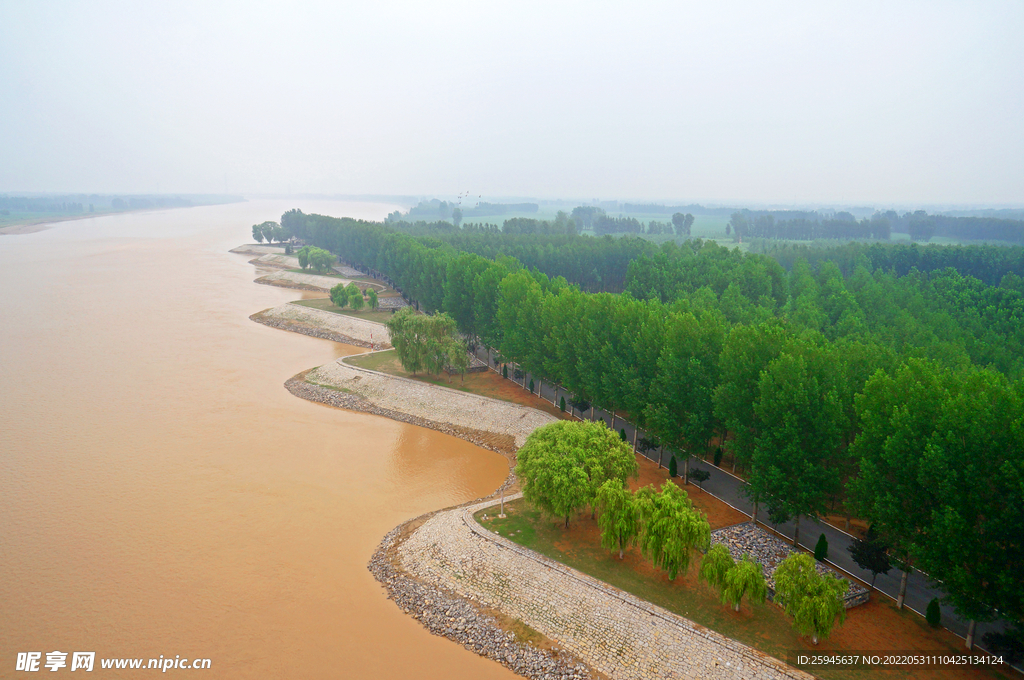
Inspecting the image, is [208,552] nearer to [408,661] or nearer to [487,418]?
[408,661]

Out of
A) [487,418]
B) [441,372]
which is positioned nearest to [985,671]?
[487,418]

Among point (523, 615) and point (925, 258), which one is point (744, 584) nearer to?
point (523, 615)

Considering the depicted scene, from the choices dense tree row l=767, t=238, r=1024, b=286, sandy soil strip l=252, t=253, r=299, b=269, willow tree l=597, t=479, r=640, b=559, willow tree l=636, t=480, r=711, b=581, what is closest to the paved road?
willow tree l=636, t=480, r=711, b=581

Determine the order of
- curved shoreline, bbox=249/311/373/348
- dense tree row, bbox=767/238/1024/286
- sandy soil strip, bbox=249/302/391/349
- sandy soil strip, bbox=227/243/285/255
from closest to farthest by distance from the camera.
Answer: sandy soil strip, bbox=249/302/391/349 → curved shoreline, bbox=249/311/373/348 → dense tree row, bbox=767/238/1024/286 → sandy soil strip, bbox=227/243/285/255

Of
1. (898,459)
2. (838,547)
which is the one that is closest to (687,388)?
(838,547)

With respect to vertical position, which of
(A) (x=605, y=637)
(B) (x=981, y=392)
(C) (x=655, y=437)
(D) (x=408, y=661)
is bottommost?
(D) (x=408, y=661)

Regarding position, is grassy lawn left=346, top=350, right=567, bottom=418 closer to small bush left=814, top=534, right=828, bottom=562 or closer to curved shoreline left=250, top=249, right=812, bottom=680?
curved shoreline left=250, top=249, right=812, bottom=680

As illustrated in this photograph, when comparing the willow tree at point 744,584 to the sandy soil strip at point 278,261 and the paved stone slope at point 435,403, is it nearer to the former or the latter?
the paved stone slope at point 435,403
